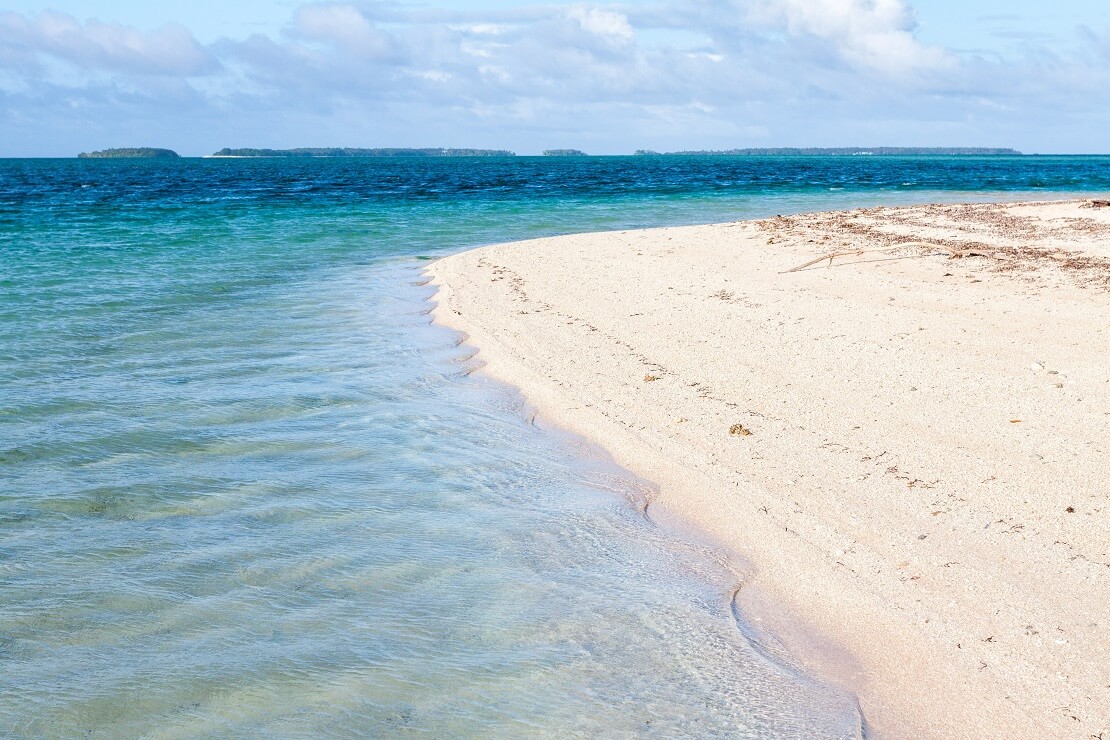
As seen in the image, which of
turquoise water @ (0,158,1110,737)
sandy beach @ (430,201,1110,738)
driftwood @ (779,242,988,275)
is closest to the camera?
turquoise water @ (0,158,1110,737)

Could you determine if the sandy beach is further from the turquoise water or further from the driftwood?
the turquoise water

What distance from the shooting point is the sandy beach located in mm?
3436

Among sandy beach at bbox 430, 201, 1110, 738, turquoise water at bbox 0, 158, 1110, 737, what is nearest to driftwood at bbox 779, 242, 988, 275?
sandy beach at bbox 430, 201, 1110, 738

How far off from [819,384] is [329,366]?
4076mm

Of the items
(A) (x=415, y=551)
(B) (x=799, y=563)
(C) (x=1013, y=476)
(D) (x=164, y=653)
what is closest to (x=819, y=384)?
(C) (x=1013, y=476)

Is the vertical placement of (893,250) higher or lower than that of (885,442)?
higher

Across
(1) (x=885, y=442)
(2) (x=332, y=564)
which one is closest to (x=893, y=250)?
(1) (x=885, y=442)

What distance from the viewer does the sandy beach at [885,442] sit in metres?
3.44

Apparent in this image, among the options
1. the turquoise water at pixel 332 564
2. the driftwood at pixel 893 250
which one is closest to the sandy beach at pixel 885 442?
the driftwood at pixel 893 250

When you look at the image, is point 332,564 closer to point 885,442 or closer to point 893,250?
point 885,442

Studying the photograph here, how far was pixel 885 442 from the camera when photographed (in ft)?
18.0

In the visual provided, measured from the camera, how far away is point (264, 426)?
6.30 metres

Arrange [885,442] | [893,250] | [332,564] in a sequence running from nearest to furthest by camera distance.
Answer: [332,564]
[885,442]
[893,250]

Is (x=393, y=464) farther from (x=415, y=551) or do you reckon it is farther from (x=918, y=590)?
(x=918, y=590)
